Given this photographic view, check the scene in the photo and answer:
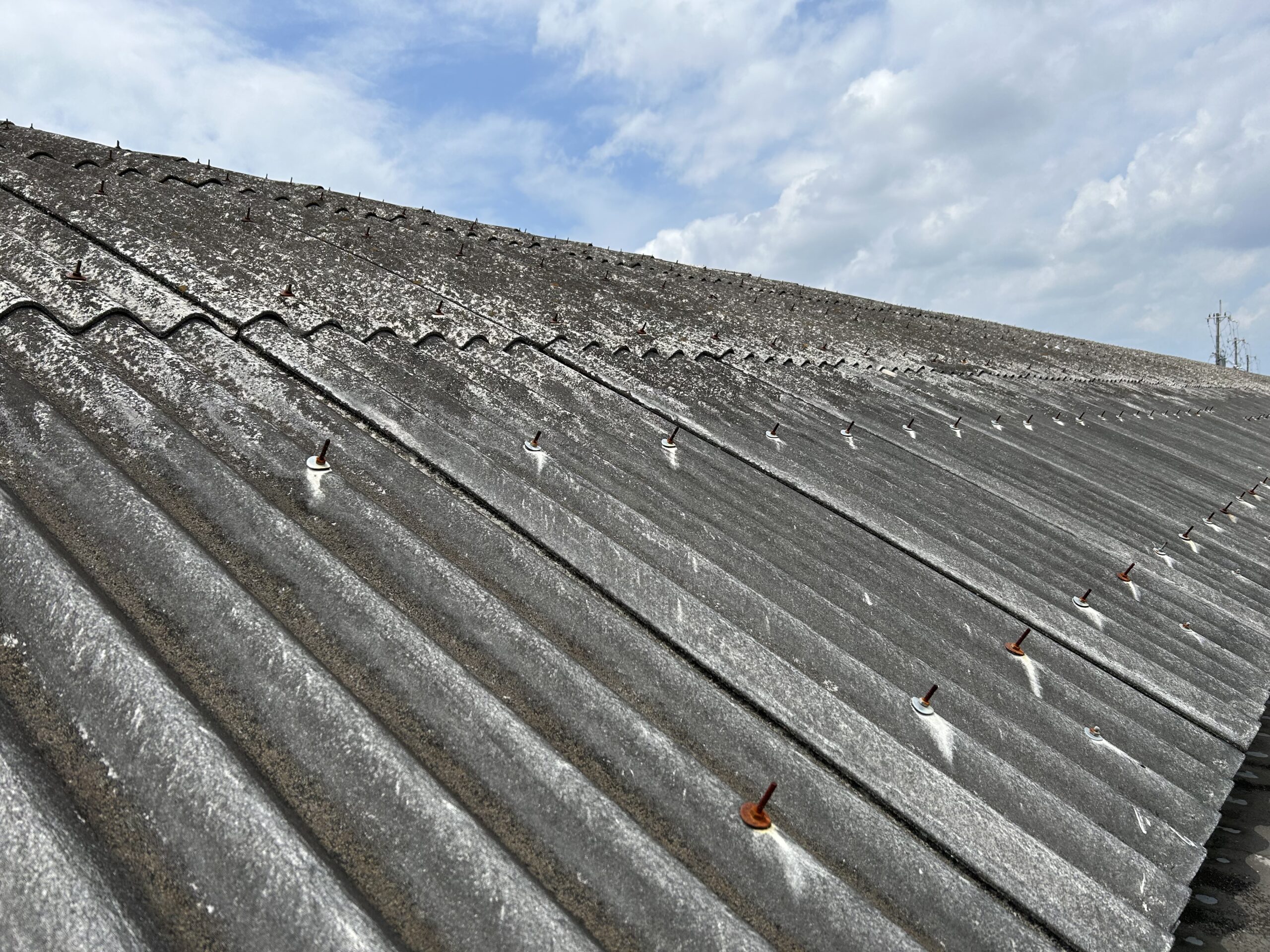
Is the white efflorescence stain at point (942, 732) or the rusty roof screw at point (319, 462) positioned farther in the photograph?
the rusty roof screw at point (319, 462)

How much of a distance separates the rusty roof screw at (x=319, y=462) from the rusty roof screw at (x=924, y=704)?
2.16 m

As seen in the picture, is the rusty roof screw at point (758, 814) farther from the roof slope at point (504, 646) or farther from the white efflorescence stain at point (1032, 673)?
the white efflorescence stain at point (1032, 673)

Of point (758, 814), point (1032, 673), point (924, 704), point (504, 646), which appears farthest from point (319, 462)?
point (1032, 673)

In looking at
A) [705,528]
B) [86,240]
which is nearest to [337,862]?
[705,528]

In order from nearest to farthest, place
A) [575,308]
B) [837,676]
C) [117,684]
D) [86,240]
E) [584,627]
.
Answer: [117,684]
[584,627]
[837,676]
[86,240]
[575,308]

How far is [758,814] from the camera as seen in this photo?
1.80m

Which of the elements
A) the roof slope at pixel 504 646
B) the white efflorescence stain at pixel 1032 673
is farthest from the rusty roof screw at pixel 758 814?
the white efflorescence stain at pixel 1032 673

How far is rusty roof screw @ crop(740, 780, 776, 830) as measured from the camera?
1.78 metres

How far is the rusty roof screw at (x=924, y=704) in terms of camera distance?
2.42 m

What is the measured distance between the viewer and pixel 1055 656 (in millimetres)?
3115

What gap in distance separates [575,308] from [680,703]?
3998 mm

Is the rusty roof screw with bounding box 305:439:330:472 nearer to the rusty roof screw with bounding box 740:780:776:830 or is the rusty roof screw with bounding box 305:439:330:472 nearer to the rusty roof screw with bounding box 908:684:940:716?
the rusty roof screw with bounding box 740:780:776:830

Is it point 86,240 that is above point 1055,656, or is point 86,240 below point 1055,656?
below

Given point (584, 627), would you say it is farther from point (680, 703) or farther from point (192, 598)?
point (192, 598)
